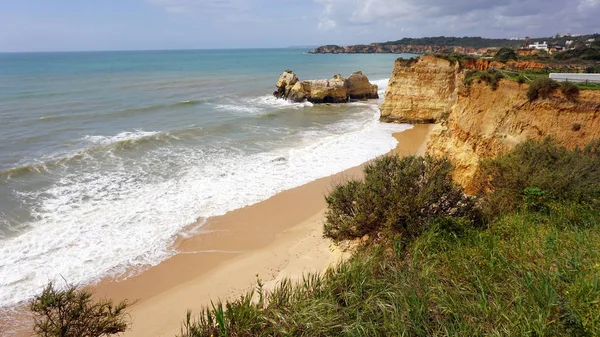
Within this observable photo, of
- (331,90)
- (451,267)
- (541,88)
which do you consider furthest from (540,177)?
(331,90)

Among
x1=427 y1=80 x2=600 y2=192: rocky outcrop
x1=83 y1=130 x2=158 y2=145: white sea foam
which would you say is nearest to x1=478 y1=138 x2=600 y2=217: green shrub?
x1=427 y1=80 x2=600 y2=192: rocky outcrop

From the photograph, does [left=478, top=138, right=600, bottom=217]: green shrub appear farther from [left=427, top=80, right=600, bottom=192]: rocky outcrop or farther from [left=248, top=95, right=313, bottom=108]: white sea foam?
[left=248, top=95, right=313, bottom=108]: white sea foam

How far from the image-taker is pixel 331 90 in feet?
125

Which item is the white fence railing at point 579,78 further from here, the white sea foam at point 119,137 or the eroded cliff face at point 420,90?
the white sea foam at point 119,137

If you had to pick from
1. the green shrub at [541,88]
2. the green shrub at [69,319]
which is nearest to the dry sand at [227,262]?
the green shrub at [69,319]

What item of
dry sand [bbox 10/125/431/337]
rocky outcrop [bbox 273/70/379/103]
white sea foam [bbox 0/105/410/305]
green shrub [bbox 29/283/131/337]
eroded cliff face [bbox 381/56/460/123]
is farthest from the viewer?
rocky outcrop [bbox 273/70/379/103]

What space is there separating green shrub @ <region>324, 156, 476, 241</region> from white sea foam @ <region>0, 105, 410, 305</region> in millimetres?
5898

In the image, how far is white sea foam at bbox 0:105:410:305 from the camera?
998 centimetres

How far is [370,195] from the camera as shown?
7625mm

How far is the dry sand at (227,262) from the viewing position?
337 inches

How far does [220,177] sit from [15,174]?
9.97 m

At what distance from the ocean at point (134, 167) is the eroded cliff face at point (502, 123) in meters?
5.79

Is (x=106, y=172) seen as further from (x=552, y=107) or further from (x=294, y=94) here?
(x=294, y=94)

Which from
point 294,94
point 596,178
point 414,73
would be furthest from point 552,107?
point 294,94
